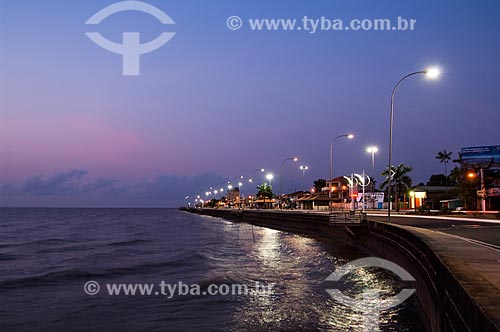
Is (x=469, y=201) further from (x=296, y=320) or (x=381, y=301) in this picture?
(x=296, y=320)

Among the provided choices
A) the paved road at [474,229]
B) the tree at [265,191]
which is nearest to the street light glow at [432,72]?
the paved road at [474,229]

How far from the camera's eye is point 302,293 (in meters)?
21.9

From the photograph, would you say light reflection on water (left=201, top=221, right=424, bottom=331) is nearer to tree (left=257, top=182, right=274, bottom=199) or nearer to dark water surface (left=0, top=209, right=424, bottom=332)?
dark water surface (left=0, top=209, right=424, bottom=332)

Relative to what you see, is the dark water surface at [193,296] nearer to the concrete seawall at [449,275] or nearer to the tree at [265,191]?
the concrete seawall at [449,275]

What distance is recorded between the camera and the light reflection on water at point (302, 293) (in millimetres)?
16311

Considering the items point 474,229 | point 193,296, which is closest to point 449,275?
point 193,296

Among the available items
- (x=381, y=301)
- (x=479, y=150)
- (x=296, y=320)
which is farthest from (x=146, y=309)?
(x=479, y=150)

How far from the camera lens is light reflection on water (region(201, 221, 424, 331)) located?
16311 mm

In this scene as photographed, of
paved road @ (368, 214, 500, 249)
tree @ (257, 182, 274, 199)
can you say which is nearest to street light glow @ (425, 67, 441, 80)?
paved road @ (368, 214, 500, 249)

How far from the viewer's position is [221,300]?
21.0m

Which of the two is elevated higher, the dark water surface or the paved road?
the paved road

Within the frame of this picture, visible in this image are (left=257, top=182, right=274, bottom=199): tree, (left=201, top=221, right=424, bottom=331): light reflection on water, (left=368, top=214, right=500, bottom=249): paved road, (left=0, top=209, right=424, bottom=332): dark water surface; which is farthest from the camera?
(left=257, top=182, right=274, bottom=199): tree

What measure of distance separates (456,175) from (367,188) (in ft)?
187

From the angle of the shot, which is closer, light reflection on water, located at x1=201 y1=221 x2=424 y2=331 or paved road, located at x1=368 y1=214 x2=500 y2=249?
light reflection on water, located at x1=201 y1=221 x2=424 y2=331
